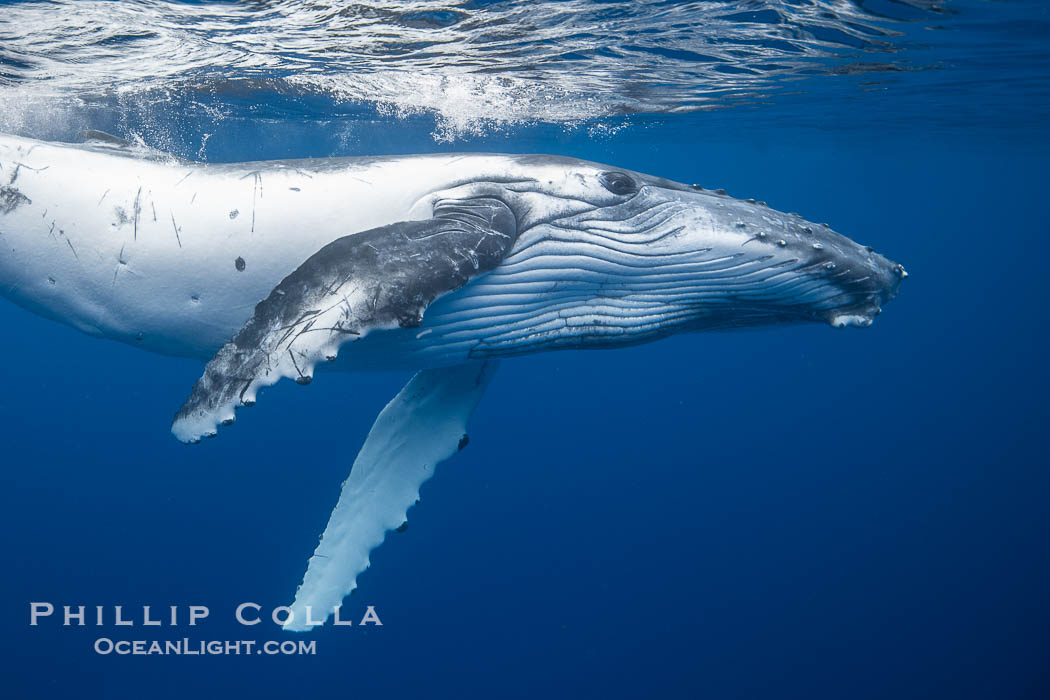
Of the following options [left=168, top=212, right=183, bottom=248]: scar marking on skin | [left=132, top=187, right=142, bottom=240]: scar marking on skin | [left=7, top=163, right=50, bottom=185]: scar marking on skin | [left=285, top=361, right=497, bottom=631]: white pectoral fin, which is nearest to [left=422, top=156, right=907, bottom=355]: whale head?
[left=285, top=361, right=497, bottom=631]: white pectoral fin

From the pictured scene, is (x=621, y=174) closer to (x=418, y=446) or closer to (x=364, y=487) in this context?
(x=418, y=446)

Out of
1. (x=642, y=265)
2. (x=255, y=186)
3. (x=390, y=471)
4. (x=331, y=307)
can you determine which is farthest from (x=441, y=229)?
(x=390, y=471)

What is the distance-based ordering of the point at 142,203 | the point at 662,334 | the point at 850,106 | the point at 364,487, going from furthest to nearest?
the point at 850,106
the point at 364,487
the point at 662,334
the point at 142,203

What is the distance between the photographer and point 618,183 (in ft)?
13.7

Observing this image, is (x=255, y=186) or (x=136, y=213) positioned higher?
(x=255, y=186)

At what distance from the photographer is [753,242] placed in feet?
12.7

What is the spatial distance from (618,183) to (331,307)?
6.82 ft

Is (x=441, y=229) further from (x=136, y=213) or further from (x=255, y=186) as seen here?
(x=136, y=213)

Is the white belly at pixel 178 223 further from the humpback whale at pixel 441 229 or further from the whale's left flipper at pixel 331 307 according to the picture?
the whale's left flipper at pixel 331 307

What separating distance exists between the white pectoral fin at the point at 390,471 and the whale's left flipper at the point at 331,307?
1.99 m

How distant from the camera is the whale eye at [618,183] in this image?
4172 millimetres

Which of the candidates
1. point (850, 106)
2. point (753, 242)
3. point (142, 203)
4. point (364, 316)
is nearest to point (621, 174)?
point (753, 242)

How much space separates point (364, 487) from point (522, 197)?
268 cm

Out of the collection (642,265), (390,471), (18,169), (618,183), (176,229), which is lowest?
(390,471)
